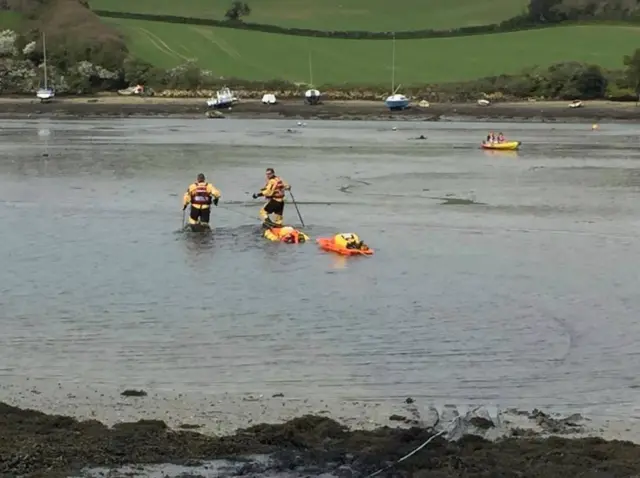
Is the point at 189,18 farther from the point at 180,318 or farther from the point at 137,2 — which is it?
the point at 180,318

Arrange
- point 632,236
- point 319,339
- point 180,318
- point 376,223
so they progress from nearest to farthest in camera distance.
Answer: point 319,339 < point 180,318 < point 632,236 < point 376,223

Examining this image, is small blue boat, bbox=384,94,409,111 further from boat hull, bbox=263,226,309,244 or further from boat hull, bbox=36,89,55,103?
boat hull, bbox=263,226,309,244

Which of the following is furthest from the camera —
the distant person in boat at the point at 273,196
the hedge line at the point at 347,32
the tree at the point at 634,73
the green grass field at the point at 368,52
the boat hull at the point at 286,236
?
the hedge line at the point at 347,32

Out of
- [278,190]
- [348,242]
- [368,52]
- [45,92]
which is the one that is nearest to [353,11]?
[368,52]

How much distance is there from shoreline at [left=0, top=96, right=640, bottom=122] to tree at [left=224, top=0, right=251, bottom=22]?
86.0ft

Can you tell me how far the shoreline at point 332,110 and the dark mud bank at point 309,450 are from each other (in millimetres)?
83434

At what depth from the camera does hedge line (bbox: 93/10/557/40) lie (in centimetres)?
12812

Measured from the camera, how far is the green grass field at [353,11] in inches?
5231

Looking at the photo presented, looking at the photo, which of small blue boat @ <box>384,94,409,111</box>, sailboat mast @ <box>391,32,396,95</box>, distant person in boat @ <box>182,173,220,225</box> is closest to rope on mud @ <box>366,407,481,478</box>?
distant person in boat @ <box>182,173,220,225</box>

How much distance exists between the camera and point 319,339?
64.0ft

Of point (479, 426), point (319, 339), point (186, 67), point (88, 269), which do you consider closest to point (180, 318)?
point (319, 339)

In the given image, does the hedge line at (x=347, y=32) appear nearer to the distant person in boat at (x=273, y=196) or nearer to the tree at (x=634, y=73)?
the tree at (x=634, y=73)

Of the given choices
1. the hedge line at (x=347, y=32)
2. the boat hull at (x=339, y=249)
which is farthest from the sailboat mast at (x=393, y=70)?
the boat hull at (x=339, y=249)

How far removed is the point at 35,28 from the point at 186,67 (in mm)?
24129
